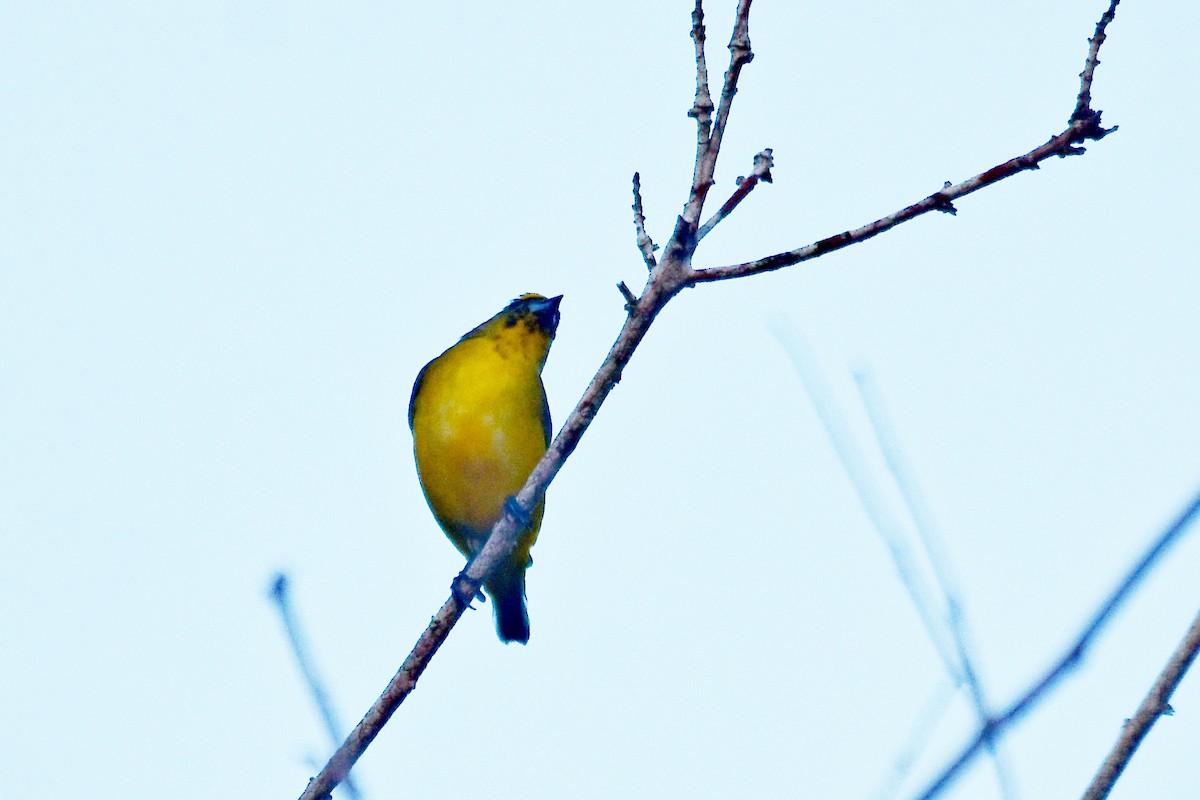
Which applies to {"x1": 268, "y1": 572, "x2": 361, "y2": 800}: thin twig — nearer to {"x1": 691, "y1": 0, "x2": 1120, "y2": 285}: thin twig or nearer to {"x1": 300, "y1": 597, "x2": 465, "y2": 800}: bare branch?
{"x1": 300, "y1": 597, "x2": 465, "y2": 800}: bare branch

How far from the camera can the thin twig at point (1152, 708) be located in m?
1.83

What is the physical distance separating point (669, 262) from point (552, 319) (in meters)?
3.43

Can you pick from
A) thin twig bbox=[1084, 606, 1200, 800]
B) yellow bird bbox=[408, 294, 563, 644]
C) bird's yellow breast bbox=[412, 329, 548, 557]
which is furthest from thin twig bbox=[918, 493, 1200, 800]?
bird's yellow breast bbox=[412, 329, 548, 557]

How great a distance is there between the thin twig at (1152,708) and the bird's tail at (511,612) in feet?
16.4

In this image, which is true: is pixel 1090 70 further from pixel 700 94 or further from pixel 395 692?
pixel 395 692

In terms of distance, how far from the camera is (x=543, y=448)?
20.6 ft

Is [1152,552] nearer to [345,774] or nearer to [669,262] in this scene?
[345,774]

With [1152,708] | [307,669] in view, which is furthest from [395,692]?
[1152,708]

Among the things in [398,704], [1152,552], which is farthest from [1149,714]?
[398,704]

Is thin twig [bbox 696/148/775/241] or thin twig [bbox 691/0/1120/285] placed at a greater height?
thin twig [bbox 696/148/775/241]

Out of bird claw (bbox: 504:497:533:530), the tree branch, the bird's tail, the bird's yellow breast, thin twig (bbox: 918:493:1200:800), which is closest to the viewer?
thin twig (bbox: 918:493:1200:800)

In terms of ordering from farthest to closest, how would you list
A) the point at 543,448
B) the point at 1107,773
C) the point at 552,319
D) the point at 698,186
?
1. the point at 552,319
2. the point at 543,448
3. the point at 698,186
4. the point at 1107,773

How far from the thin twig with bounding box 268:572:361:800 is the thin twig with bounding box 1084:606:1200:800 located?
1327 mm

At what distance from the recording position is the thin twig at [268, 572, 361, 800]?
251 cm
